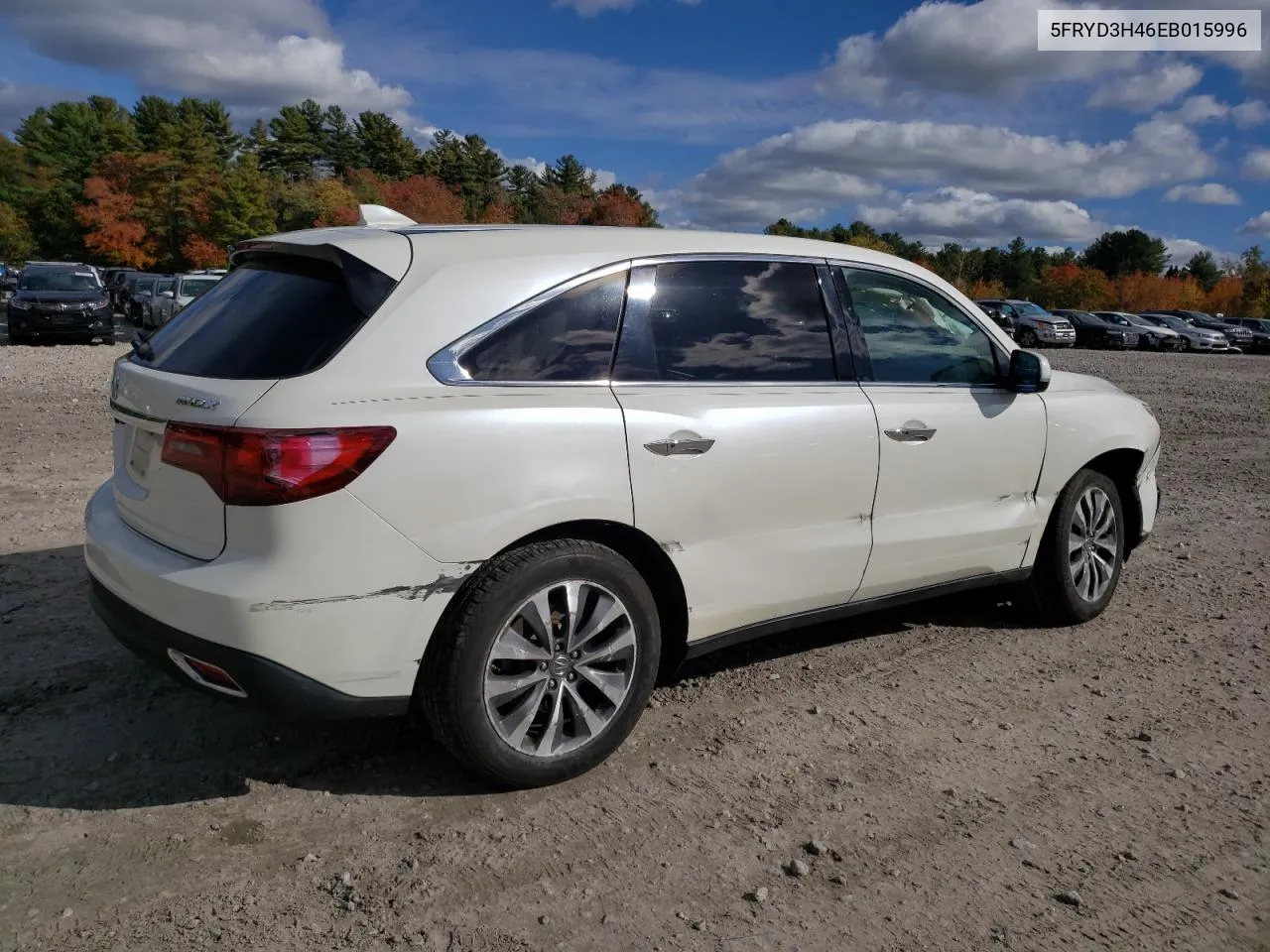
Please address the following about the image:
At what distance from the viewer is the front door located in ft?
13.8

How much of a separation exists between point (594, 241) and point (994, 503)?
2200 mm

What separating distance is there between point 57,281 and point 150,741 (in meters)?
23.0

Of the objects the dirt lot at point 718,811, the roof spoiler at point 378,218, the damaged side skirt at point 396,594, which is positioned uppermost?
the roof spoiler at point 378,218

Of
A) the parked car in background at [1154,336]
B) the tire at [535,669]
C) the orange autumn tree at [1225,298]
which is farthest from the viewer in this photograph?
the orange autumn tree at [1225,298]

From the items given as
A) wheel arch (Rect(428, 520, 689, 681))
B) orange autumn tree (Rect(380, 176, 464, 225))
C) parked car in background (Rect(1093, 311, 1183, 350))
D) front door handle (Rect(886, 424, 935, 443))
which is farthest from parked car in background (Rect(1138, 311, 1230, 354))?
wheel arch (Rect(428, 520, 689, 681))

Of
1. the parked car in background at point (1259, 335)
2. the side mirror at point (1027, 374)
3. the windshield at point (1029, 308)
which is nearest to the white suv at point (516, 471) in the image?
the side mirror at point (1027, 374)

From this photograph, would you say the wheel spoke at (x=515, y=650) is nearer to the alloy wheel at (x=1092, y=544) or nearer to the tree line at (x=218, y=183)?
the alloy wheel at (x=1092, y=544)

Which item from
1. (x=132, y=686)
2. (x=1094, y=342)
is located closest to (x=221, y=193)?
(x=1094, y=342)

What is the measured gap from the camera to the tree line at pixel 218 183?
2112 inches

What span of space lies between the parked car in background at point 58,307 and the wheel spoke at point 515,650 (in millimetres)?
22636

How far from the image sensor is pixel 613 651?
11.3 ft

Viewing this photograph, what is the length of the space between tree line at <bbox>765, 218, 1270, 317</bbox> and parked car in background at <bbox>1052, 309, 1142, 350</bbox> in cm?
2642

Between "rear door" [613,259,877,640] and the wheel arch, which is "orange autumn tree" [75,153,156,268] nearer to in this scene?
"rear door" [613,259,877,640]

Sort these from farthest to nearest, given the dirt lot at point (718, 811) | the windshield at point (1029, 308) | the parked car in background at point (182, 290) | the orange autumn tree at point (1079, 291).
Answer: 1. the orange autumn tree at point (1079, 291)
2. the windshield at point (1029, 308)
3. the parked car in background at point (182, 290)
4. the dirt lot at point (718, 811)
